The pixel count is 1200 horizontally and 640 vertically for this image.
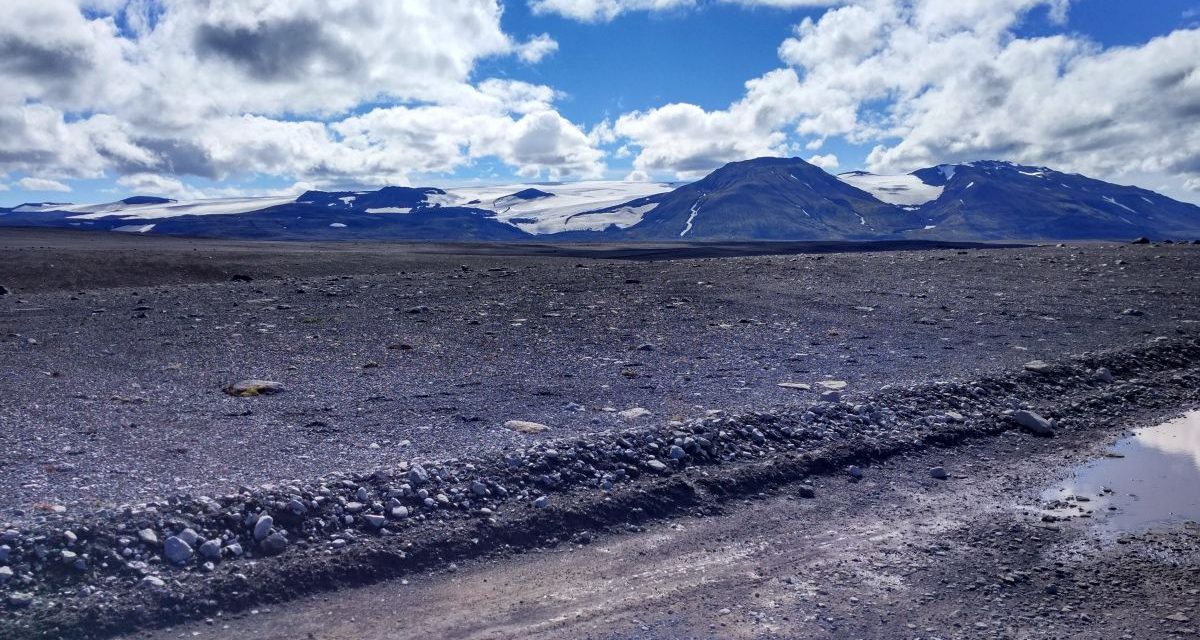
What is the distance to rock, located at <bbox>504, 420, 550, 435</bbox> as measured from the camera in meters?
8.44

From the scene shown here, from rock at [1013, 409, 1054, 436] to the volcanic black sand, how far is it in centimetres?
27

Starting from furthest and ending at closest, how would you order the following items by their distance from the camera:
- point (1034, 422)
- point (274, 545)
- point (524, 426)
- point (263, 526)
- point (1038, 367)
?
point (1038, 367) < point (1034, 422) < point (524, 426) < point (263, 526) < point (274, 545)

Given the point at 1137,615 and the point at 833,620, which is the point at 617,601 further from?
the point at 1137,615

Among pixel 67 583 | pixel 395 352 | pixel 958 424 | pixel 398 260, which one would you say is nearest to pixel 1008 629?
pixel 958 424

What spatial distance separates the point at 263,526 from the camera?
6.11 metres

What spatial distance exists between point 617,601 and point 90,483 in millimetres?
4288

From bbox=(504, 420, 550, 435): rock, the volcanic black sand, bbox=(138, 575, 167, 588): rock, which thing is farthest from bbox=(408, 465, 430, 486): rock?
bbox=(138, 575, 167, 588): rock

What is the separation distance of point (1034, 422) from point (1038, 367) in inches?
84.7

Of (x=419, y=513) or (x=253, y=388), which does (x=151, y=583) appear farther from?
(x=253, y=388)

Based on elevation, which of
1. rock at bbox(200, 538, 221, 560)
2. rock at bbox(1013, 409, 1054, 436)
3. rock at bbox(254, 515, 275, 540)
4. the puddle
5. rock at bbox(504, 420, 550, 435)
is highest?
rock at bbox(504, 420, 550, 435)

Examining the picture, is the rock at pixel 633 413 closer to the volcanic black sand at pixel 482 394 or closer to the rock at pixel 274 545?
the volcanic black sand at pixel 482 394

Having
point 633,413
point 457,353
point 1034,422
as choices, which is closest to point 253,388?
point 457,353

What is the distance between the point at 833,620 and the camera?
546 centimetres

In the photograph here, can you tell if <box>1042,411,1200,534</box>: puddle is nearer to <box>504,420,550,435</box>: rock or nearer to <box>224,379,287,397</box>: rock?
<box>504,420,550,435</box>: rock
